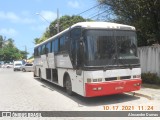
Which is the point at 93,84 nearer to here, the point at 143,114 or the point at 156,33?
the point at 143,114

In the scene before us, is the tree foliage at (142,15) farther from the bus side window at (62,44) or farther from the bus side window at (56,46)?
the bus side window at (62,44)

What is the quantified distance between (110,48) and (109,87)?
1560mm

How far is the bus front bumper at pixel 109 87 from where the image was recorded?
1155 centimetres

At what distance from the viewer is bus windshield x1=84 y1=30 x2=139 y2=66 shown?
38.4ft

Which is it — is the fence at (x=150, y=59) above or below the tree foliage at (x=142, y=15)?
below

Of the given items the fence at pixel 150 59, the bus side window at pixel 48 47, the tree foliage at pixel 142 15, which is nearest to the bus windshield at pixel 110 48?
the fence at pixel 150 59

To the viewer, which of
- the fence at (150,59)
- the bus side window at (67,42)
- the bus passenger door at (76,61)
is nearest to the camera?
the bus passenger door at (76,61)

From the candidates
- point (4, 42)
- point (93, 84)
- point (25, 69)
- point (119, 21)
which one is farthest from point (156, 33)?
point (4, 42)

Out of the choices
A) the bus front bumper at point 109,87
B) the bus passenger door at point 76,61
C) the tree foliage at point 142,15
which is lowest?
the bus front bumper at point 109,87

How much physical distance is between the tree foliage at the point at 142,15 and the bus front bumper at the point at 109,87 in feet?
25.2

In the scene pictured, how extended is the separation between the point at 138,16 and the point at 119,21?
201 centimetres

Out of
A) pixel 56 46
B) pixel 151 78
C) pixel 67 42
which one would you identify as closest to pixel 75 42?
pixel 67 42

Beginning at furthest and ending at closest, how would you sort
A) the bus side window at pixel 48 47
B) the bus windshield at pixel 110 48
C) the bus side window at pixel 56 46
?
the bus side window at pixel 48 47 → the bus side window at pixel 56 46 → the bus windshield at pixel 110 48

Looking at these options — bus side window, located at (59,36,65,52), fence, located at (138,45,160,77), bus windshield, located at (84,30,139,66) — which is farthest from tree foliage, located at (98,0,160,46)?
bus windshield, located at (84,30,139,66)
